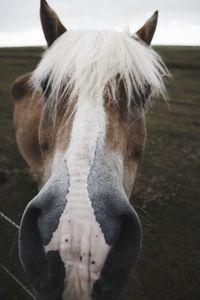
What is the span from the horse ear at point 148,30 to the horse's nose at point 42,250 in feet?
7.92

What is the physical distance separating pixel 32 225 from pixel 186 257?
403 centimetres

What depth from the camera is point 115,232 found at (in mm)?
1869

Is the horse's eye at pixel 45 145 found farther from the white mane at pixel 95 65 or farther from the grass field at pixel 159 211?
the grass field at pixel 159 211

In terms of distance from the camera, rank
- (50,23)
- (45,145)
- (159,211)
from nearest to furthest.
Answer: (45,145) < (50,23) < (159,211)

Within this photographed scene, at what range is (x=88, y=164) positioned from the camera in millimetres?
2021

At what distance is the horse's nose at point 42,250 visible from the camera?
1810 millimetres

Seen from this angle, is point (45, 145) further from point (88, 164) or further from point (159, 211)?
point (159, 211)

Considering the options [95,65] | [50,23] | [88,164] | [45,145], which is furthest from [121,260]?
[50,23]

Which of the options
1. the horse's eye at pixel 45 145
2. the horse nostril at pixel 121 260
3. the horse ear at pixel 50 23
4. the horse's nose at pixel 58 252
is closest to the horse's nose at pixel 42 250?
the horse's nose at pixel 58 252

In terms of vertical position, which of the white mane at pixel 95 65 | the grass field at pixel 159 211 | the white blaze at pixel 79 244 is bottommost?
the grass field at pixel 159 211

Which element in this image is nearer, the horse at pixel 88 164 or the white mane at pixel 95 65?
the horse at pixel 88 164

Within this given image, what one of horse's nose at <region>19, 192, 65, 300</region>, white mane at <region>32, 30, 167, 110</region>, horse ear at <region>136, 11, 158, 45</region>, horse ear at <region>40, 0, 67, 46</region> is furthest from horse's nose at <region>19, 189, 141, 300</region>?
horse ear at <region>136, 11, 158, 45</region>

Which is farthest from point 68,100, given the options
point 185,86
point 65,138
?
point 185,86

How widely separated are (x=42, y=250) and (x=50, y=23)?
8.06ft
